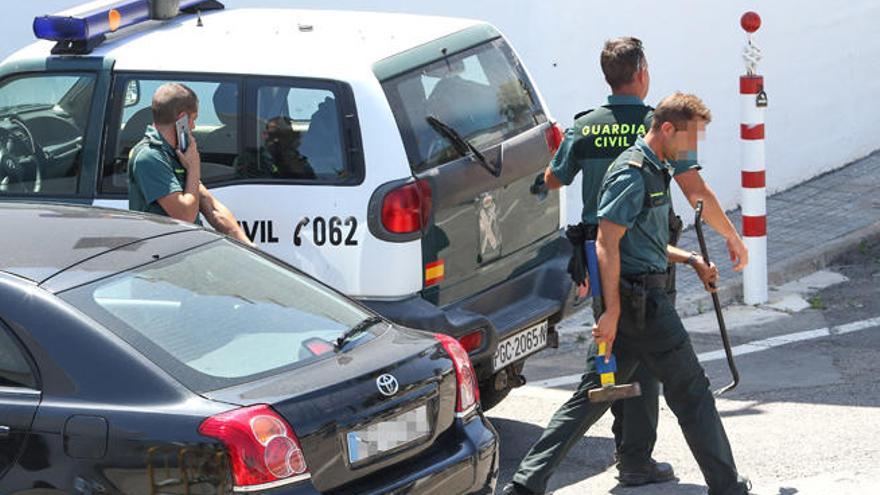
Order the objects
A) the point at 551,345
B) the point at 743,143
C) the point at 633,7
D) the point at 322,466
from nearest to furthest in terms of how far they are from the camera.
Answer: the point at 322,466
the point at 551,345
the point at 743,143
the point at 633,7

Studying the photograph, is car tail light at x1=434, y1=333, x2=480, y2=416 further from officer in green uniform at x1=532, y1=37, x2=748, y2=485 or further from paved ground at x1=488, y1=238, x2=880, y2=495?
paved ground at x1=488, y1=238, x2=880, y2=495

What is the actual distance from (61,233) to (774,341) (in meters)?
4.97

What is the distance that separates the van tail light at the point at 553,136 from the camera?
7383mm

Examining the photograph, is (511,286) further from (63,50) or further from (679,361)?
(63,50)

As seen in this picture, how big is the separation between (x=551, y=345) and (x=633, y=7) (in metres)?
4.36

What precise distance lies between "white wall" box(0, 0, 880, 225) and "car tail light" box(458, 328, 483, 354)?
161 inches

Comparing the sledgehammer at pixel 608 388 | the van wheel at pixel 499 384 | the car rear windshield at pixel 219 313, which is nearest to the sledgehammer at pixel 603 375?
the sledgehammer at pixel 608 388

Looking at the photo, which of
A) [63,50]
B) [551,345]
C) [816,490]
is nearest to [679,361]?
[816,490]

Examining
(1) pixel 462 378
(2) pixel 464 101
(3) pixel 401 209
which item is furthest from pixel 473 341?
(1) pixel 462 378

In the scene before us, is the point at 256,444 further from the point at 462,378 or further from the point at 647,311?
the point at 647,311

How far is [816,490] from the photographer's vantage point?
634 cm

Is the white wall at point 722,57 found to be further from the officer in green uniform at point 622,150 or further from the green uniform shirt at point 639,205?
the green uniform shirt at point 639,205

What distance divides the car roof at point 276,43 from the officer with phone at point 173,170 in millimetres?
338

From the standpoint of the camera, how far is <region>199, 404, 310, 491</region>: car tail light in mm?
4359
